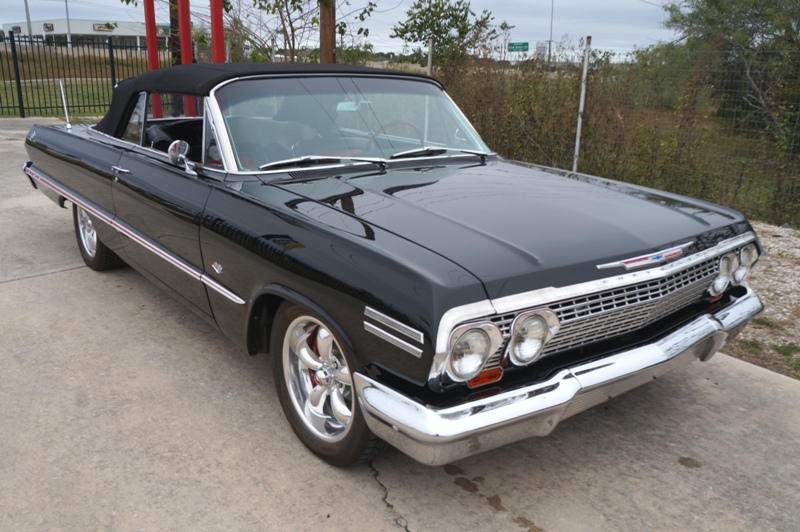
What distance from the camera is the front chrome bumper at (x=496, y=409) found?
2246mm

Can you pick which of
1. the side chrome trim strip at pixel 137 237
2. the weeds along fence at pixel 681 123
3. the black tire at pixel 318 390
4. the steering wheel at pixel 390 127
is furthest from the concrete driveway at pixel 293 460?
the weeds along fence at pixel 681 123

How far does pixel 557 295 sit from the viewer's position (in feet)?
7.97

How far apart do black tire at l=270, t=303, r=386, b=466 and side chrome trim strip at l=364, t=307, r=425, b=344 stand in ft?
0.88

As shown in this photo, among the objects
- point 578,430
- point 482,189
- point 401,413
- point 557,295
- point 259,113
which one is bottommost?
point 578,430

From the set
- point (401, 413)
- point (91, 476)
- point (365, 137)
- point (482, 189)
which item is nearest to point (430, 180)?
point (482, 189)

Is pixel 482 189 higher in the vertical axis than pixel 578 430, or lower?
higher

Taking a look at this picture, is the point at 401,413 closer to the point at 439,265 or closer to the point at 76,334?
the point at 439,265

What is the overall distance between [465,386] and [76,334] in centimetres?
282

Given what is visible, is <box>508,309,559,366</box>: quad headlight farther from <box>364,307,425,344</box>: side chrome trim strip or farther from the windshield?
the windshield

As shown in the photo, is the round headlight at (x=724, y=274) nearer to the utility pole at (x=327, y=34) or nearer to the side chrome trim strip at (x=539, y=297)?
the side chrome trim strip at (x=539, y=297)

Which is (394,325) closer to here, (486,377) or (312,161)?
(486,377)

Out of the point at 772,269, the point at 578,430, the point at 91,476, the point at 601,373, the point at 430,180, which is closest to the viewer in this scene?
the point at 601,373

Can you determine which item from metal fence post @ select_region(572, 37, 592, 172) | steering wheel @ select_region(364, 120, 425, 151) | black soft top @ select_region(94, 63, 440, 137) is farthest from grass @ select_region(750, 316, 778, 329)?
metal fence post @ select_region(572, 37, 592, 172)

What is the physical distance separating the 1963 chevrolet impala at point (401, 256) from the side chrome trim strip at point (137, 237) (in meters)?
0.02
